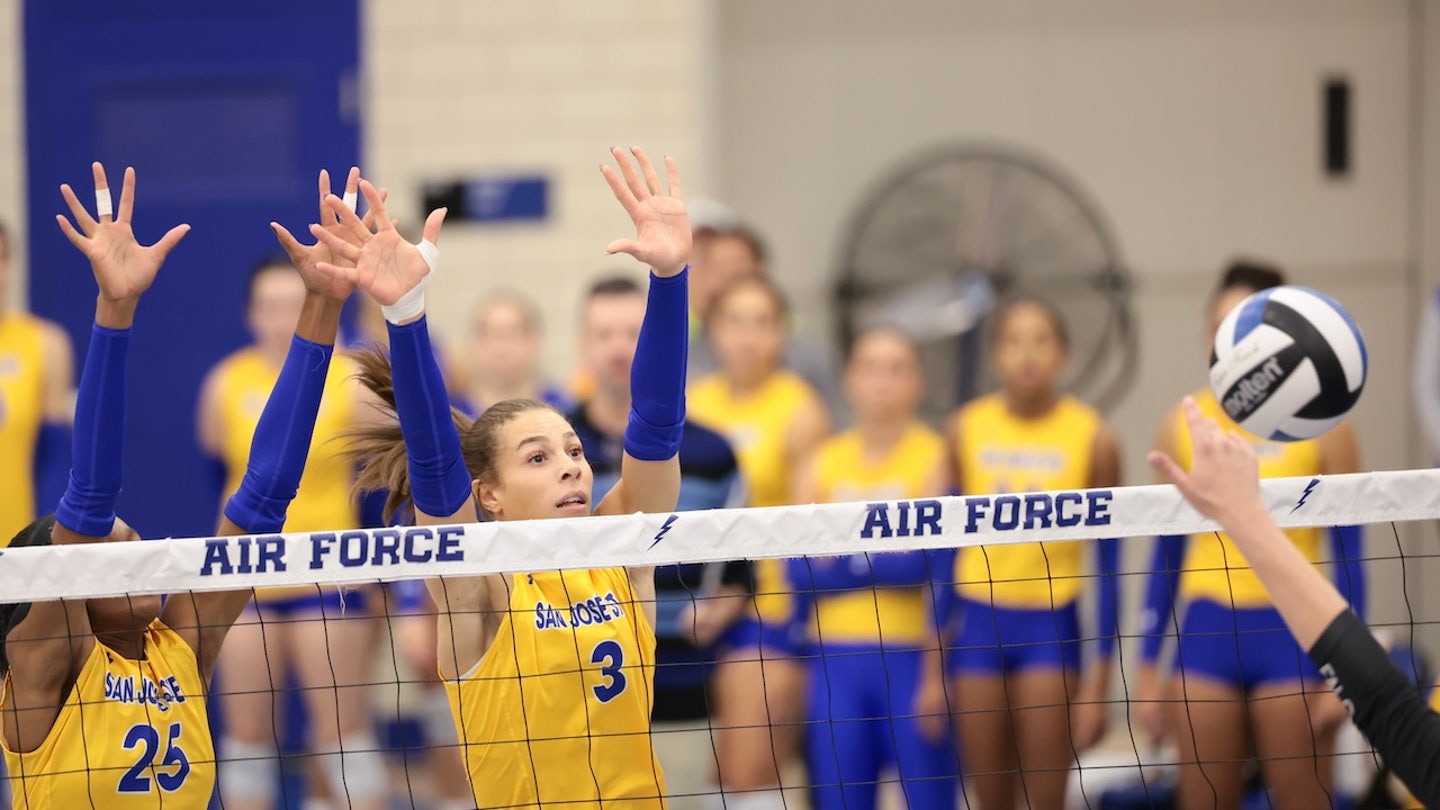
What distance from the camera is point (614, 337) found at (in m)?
5.71

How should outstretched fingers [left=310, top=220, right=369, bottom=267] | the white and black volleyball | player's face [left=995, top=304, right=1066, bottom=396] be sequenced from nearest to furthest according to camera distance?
outstretched fingers [left=310, top=220, right=369, bottom=267] < the white and black volleyball < player's face [left=995, top=304, right=1066, bottom=396]

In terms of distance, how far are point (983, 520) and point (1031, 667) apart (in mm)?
2281

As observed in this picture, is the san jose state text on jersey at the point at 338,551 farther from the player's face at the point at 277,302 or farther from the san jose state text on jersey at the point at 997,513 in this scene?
the player's face at the point at 277,302

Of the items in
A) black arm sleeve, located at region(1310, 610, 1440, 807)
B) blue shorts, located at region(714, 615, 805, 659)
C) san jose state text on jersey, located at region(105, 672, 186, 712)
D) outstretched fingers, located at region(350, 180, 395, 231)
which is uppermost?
outstretched fingers, located at region(350, 180, 395, 231)

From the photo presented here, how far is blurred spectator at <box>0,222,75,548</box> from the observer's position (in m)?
6.61

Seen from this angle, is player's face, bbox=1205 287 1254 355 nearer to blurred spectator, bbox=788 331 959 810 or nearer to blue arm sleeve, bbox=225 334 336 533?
blurred spectator, bbox=788 331 959 810

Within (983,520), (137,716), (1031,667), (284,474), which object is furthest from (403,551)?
(1031,667)

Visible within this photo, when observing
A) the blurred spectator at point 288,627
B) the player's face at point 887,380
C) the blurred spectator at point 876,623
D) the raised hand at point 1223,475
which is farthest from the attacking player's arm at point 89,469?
the player's face at point 887,380

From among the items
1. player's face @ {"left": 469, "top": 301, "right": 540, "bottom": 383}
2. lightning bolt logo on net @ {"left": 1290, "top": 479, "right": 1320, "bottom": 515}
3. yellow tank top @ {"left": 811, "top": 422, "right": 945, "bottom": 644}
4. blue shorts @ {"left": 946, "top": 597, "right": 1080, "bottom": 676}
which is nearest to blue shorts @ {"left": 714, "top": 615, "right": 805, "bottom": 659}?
yellow tank top @ {"left": 811, "top": 422, "right": 945, "bottom": 644}

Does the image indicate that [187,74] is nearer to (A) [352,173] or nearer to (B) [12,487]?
(B) [12,487]

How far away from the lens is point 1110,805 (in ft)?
20.6

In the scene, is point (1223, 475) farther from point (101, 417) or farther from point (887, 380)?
point (887, 380)

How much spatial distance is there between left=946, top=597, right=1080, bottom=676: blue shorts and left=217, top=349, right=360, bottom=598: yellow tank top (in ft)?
7.47

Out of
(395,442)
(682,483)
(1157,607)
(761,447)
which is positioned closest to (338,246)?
(395,442)
